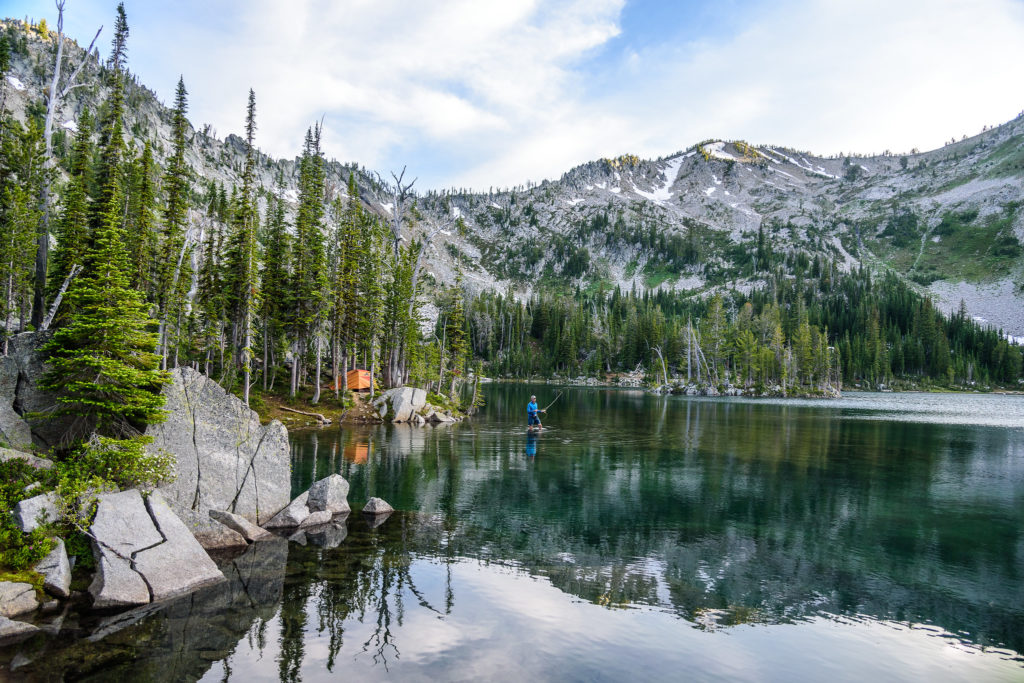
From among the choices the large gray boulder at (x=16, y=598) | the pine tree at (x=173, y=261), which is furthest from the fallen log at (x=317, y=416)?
the large gray boulder at (x=16, y=598)

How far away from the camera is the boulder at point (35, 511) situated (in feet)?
40.2

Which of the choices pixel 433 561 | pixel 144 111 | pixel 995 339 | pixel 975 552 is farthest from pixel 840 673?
pixel 144 111

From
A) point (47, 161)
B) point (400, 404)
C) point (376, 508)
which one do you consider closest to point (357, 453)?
point (376, 508)

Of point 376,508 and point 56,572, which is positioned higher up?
point 56,572

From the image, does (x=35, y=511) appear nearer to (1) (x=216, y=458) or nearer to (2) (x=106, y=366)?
(2) (x=106, y=366)

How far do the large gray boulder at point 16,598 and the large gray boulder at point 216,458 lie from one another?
15.0 ft

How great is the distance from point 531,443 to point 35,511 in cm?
2984

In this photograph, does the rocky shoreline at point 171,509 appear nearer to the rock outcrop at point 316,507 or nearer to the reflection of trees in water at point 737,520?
the rock outcrop at point 316,507

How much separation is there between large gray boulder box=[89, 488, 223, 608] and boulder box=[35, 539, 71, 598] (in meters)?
0.56

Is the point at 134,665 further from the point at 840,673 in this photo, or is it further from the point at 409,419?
the point at 409,419

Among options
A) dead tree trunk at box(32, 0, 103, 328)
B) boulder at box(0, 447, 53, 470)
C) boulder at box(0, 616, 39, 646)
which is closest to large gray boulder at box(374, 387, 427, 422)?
dead tree trunk at box(32, 0, 103, 328)

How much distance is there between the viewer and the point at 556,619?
1191cm

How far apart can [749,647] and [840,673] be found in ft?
5.25

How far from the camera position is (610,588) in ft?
45.2
